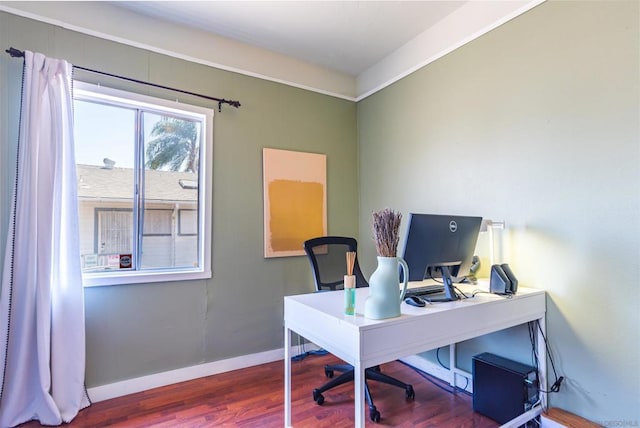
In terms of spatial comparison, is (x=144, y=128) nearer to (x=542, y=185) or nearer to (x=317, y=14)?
(x=317, y=14)

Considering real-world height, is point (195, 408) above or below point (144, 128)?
below

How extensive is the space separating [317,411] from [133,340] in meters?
1.41

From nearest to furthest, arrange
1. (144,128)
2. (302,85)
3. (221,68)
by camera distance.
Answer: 1. (144,128)
2. (221,68)
3. (302,85)

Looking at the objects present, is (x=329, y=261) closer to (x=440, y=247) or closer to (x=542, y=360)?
(x=440, y=247)

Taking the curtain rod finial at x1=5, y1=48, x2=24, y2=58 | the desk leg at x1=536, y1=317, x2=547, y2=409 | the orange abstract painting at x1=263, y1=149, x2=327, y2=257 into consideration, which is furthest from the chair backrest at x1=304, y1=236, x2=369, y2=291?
the curtain rod finial at x1=5, y1=48, x2=24, y2=58

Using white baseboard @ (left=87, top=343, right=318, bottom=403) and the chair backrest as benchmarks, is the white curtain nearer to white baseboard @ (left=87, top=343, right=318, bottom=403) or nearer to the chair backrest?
white baseboard @ (left=87, top=343, right=318, bottom=403)

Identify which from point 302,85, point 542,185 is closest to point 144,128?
point 302,85

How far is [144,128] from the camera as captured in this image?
8.41 feet

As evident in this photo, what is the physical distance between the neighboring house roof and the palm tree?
0.07m

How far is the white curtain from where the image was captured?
6.49ft

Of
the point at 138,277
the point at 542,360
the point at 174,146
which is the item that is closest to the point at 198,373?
the point at 138,277

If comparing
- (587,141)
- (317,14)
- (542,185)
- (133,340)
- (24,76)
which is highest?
(317,14)

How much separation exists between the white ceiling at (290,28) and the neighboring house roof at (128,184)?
37.2 inches

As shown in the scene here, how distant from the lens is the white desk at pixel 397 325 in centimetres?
129
